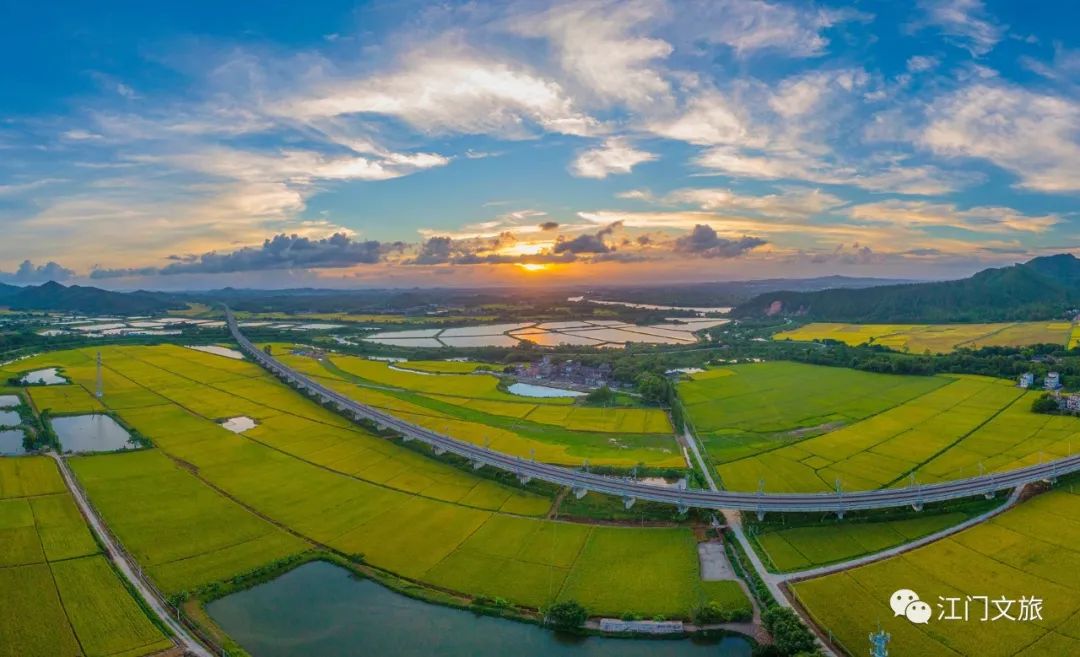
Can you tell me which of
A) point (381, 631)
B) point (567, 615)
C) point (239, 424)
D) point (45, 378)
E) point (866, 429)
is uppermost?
point (45, 378)

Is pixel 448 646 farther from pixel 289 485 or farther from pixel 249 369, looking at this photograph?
pixel 249 369

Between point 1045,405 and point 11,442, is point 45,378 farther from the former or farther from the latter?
point 1045,405

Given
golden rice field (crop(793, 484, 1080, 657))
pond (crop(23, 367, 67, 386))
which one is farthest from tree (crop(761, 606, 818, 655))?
pond (crop(23, 367, 67, 386))

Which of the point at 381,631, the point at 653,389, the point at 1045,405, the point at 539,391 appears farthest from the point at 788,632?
the point at 539,391

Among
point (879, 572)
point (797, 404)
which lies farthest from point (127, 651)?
point (797, 404)

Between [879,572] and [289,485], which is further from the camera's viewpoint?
[289,485]

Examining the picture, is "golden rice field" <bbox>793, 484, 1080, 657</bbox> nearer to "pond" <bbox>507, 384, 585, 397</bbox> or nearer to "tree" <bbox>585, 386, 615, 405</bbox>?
"tree" <bbox>585, 386, 615, 405</bbox>
